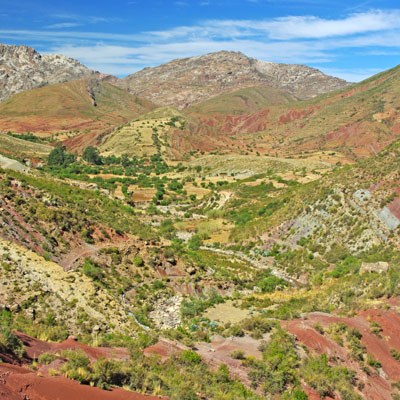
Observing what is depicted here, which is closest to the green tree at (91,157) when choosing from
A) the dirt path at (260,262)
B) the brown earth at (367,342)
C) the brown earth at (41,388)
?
the dirt path at (260,262)

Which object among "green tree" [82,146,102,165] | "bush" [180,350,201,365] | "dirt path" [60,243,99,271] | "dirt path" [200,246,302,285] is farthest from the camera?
"green tree" [82,146,102,165]

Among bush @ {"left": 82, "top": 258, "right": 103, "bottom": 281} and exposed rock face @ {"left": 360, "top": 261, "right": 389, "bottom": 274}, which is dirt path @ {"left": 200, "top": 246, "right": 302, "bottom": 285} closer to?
exposed rock face @ {"left": 360, "top": 261, "right": 389, "bottom": 274}

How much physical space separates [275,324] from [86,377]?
1049 centimetres

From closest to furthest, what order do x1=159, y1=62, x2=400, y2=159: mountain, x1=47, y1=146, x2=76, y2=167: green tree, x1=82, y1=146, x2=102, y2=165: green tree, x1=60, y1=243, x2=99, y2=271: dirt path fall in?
x1=60, y1=243, x2=99, y2=271: dirt path → x1=47, y1=146, x2=76, y2=167: green tree → x1=82, y1=146, x2=102, y2=165: green tree → x1=159, y1=62, x2=400, y2=159: mountain

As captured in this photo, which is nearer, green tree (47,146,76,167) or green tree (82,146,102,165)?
green tree (47,146,76,167)

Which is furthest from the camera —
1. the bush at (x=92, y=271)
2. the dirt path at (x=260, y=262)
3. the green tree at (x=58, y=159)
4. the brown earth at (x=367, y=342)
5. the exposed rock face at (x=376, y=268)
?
the green tree at (x=58, y=159)

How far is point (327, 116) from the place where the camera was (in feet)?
555

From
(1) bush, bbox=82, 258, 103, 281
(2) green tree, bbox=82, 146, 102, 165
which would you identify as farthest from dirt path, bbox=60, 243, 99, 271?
(2) green tree, bbox=82, 146, 102, 165

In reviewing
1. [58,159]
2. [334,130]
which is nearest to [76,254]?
[58,159]

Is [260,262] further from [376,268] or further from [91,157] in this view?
[91,157]

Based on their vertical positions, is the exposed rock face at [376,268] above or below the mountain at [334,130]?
below

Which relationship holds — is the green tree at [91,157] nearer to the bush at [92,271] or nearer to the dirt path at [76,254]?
the dirt path at [76,254]

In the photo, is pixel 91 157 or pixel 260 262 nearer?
pixel 260 262

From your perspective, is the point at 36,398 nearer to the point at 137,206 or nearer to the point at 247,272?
the point at 247,272
